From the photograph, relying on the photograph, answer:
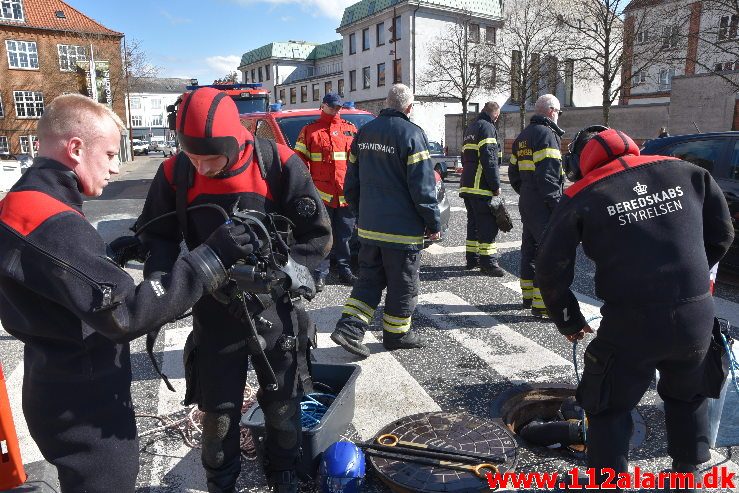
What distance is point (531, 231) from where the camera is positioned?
5.44m

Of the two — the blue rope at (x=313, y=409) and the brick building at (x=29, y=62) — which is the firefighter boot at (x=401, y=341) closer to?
the blue rope at (x=313, y=409)

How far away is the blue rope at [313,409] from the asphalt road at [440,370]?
12.9 inches

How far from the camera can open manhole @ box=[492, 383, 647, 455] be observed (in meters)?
3.62

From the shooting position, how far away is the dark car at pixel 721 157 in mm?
6156

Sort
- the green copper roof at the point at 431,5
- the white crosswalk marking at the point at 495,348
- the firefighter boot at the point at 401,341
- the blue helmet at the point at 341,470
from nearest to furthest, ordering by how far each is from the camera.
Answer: the blue helmet at the point at 341,470 → the white crosswalk marking at the point at 495,348 → the firefighter boot at the point at 401,341 → the green copper roof at the point at 431,5

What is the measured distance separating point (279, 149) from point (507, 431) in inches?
80.9

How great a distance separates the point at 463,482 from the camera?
8.78 ft

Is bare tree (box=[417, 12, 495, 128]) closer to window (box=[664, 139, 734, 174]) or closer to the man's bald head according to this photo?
window (box=[664, 139, 734, 174])

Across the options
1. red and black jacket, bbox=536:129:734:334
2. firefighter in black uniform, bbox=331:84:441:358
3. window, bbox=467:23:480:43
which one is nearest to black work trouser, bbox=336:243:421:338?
firefighter in black uniform, bbox=331:84:441:358

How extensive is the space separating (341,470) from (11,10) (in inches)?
1961

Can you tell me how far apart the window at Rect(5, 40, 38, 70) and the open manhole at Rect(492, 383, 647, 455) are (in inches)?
1862

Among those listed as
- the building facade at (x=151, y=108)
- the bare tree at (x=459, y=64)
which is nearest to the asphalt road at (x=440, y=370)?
the bare tree at (x=459, y=64)

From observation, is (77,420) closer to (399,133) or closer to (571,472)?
(571,472)

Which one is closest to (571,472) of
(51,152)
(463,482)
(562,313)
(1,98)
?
(463,482)
